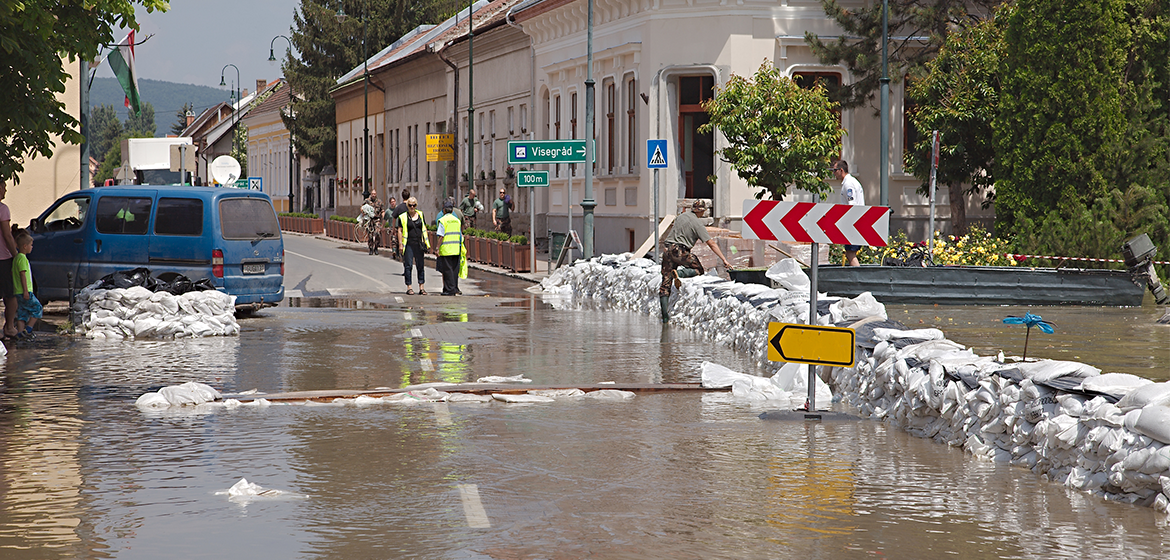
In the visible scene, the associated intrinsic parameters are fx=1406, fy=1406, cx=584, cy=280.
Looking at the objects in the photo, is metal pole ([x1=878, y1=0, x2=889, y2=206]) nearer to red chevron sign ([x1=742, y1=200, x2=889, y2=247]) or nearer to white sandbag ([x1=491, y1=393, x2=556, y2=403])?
red chevron sign ([x1=742, y1=200, x2=889, y2=247])

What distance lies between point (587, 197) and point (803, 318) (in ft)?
53.0

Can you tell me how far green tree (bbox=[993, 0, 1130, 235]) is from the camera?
948 inches

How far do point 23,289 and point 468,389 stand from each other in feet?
22.9

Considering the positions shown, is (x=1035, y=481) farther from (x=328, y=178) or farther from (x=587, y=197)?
(x=328, y=178)

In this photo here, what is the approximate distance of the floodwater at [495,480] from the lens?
21.0ft

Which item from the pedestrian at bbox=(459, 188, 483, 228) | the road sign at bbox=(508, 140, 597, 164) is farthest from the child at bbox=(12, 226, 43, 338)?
the pedestrian at bbox=(459, 188, 483, 228)

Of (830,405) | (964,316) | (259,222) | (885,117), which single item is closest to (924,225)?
(885,117)

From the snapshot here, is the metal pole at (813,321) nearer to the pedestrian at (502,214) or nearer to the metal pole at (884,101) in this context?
the metal pole at (884,101)

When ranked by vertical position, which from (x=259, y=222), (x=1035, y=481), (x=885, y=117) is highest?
(x=885, y=117)

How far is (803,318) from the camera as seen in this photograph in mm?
13516

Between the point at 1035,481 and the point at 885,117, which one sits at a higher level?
the point at 885,117

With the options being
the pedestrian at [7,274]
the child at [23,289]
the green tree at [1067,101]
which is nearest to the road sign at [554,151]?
the green tree at [1067,101]

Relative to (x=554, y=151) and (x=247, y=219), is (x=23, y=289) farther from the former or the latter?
(x=554, y=151)

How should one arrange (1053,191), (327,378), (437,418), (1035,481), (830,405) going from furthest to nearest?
(1053,191)
(327,378)
(830,405)
(437,418)
(1035,481)
